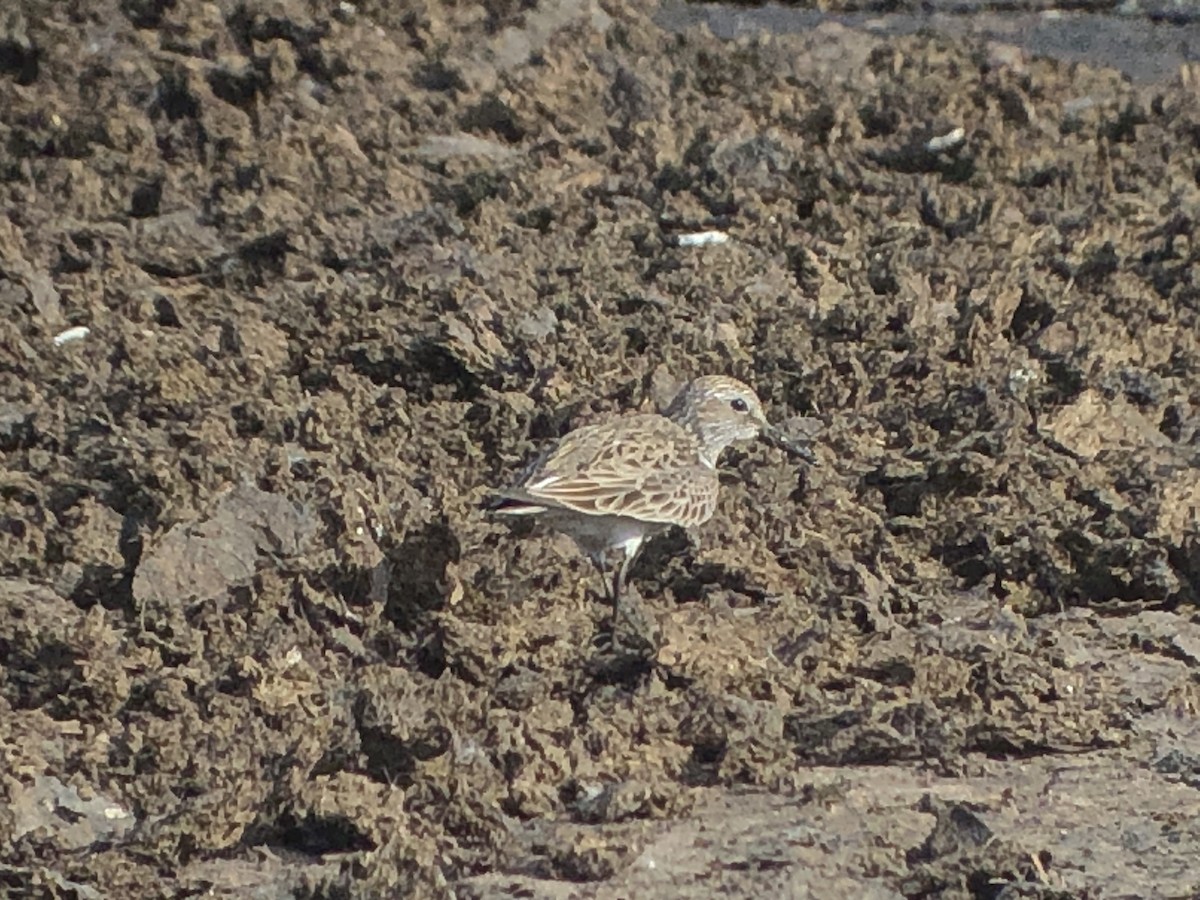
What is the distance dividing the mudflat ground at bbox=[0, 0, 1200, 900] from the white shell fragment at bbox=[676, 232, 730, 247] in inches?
1.0

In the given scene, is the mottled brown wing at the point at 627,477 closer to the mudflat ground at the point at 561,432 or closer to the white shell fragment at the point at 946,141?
the mudflat ground at the point at 561,432

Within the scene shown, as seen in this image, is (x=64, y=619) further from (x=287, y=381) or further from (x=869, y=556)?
(x=869, y=556)

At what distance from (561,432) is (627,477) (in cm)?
52

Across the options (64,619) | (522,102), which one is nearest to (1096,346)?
(522,102)

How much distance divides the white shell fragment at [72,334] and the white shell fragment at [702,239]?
6.55 feet

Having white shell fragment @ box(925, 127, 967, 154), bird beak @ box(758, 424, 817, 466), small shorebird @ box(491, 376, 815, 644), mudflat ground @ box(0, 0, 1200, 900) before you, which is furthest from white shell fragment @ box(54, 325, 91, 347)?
white shell fragment @ box(925, 127, 967, 154)

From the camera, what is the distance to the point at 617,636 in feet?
16.2

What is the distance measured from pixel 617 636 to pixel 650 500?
54 cm

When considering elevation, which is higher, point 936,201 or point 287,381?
point 936,201

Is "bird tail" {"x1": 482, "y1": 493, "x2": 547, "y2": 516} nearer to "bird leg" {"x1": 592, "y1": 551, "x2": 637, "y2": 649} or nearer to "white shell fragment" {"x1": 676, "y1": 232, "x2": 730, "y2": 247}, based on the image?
"bird leg" {"x1": 592, "y1": 551, "x2": 637, "y2": 649}

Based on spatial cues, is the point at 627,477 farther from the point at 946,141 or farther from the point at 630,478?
the point at 946,141

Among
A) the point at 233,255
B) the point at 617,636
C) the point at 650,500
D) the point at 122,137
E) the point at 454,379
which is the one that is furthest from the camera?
the point at 122,137

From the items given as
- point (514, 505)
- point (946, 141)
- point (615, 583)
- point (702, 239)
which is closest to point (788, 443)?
point (615, 583)

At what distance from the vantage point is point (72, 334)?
6.47m
